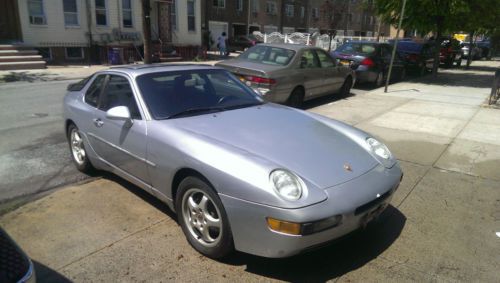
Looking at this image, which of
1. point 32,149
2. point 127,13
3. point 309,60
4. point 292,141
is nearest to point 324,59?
point 309,60

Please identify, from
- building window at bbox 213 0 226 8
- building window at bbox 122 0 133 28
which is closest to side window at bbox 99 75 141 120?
building window at bbox 122 0 133 28

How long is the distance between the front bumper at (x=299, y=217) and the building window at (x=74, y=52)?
1956 centimetres

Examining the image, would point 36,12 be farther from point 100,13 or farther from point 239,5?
point 239,5

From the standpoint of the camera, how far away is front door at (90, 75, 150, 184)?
12.0ft

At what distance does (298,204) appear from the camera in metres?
2.64

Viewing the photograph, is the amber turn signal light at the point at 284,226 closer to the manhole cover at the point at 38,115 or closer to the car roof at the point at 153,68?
the car roof at the point at 153,68

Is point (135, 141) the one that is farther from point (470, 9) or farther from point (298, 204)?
point (470, 9)

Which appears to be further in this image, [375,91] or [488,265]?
[375,91]

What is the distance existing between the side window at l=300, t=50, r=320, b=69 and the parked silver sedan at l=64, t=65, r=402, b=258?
4.78 m

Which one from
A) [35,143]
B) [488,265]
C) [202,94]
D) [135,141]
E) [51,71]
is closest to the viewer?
[488,265]

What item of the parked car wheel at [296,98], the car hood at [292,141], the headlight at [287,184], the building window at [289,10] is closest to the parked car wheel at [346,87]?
the parked car wheel at [296,98]

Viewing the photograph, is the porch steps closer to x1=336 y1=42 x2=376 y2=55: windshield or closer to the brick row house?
the brick row house

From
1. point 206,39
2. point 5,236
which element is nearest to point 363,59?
point 5,236

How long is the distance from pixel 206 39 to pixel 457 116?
26.6m
